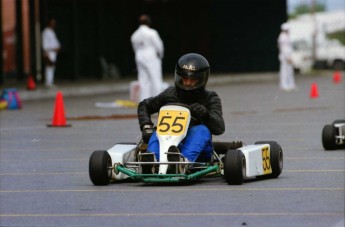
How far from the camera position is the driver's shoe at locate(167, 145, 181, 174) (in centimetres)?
1208

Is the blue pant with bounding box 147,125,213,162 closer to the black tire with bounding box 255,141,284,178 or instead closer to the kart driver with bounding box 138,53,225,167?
the kart driver with bounding box 138,53,225,167

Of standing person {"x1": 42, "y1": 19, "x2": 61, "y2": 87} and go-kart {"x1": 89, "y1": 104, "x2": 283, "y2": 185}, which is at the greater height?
go-kart {"x1": 89, "y1": 104, "x2": 283, "y2": 185}

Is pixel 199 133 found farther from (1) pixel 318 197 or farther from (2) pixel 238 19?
(2) pixel 238 19

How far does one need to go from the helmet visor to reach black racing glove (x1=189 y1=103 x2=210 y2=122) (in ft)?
1.17

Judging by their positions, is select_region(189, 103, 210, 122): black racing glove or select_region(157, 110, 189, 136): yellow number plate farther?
select_region(189, 103, 210, 122): black racing glove

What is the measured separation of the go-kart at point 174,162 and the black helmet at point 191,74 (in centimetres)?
38

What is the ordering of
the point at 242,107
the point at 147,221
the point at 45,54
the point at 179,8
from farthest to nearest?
the point at 179,8, the point at 45,54, the point at 242,107, the point at 147,221

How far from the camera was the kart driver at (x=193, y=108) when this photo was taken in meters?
12.4

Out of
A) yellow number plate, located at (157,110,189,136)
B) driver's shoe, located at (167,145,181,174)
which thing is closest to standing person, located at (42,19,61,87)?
yellow number plate, located at (157,110,189,136)

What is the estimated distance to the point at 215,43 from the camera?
55062 mm

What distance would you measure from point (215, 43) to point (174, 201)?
4415 centimetres

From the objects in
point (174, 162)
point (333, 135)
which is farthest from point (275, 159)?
point (333, 135)

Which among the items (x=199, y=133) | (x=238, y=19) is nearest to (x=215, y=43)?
(x=238, y=19)

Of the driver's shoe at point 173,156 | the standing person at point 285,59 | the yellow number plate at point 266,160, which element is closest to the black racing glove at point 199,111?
the driver's shoe at point 173,156
